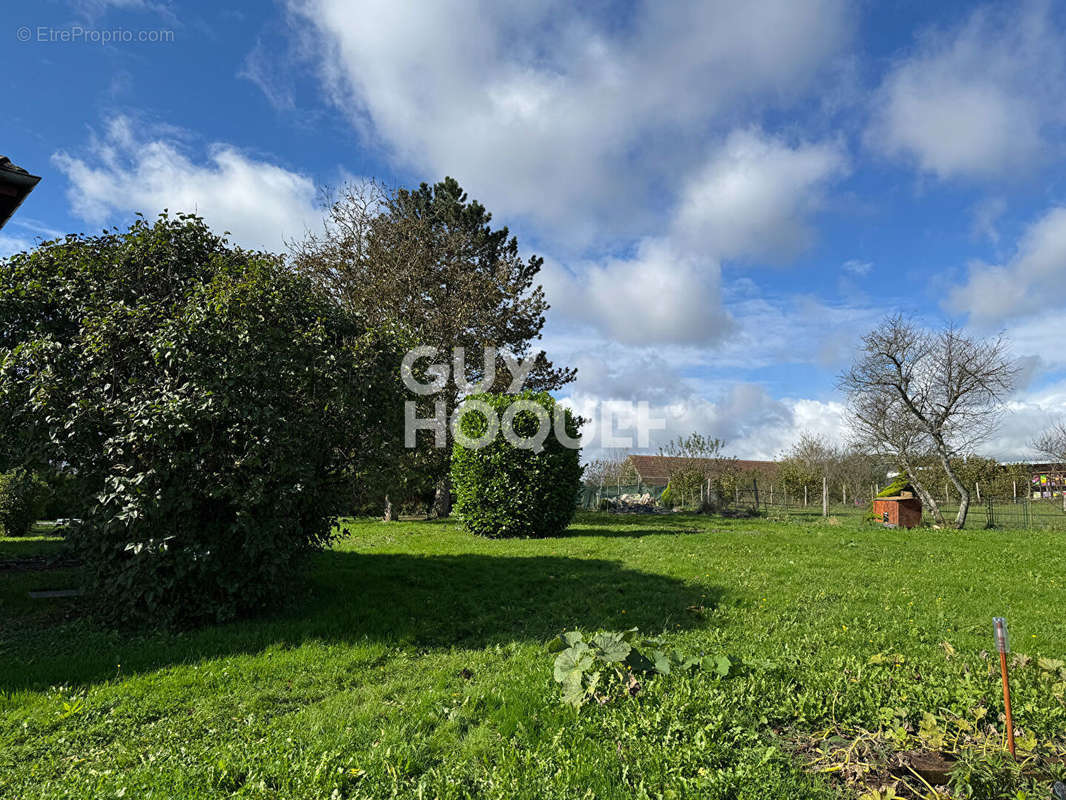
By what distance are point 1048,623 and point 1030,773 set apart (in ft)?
14.8

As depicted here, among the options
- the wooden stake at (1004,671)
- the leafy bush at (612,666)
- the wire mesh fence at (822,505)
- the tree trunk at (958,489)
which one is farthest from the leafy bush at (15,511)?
the tree trunk at (958,489)

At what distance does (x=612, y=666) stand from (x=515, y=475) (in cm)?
994

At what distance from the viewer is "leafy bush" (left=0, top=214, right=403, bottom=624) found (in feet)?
17.7

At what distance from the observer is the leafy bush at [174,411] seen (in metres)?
5.40

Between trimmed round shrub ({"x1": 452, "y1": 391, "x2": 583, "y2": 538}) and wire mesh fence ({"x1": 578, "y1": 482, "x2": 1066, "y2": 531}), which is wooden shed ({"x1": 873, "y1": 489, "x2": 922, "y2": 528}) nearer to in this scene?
wire mesh fence ({"x1": 578, "y1": 482, "x2": 1066, "y2": 531})

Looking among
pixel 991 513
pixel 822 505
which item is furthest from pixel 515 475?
pixel 822 505

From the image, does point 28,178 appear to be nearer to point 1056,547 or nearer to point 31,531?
point 31,531

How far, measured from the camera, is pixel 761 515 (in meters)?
22.8

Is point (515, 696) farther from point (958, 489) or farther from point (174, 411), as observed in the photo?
point (958, 489)

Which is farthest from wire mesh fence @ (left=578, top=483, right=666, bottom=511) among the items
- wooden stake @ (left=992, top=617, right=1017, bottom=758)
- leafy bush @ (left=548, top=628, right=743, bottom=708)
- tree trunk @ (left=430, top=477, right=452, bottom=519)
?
wooden stake @ (left=992, top=617, right=1017, bottom=758)

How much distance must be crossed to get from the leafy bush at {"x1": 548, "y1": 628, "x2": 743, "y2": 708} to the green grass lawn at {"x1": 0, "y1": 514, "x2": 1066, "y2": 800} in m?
0.11

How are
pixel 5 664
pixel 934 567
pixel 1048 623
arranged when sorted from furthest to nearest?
pixel 934 567, pixel 1048 623, pixel 5 664

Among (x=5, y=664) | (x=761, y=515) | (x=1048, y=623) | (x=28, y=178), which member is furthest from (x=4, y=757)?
(x=761, y=515)

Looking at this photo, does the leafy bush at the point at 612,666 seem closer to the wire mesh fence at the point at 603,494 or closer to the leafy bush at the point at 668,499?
the wire mesh fence at the point at 603,494
